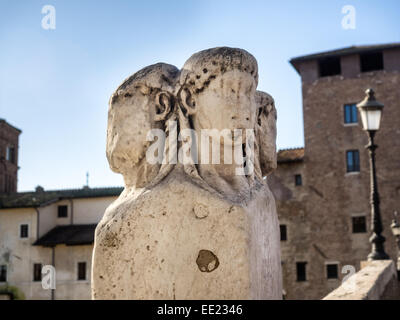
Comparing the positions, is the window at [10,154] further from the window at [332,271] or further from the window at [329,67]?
the window at [332,271]

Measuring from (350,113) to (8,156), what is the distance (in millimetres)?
27922

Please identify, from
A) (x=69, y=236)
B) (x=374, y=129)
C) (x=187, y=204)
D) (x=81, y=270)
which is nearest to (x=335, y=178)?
(x=81, y=270)

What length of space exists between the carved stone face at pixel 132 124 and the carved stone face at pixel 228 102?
304mm

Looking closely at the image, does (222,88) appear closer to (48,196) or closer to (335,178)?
(335,178)

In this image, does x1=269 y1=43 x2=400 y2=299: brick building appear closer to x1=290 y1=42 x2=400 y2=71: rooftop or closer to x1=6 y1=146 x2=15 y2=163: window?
x1=290 y1=42 x2=400 y2=71: rooftop

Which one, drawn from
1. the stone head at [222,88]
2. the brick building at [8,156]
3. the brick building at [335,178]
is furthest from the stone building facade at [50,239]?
the stone head at [222,88]

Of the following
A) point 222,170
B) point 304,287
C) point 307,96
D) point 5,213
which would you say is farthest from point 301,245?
point 222,170

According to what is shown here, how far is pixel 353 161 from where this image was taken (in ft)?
117

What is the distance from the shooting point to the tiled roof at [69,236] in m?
35.8

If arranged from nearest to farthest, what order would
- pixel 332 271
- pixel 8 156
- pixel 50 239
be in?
pixel 332 271 → pixel 50 239 → pixel 8 156

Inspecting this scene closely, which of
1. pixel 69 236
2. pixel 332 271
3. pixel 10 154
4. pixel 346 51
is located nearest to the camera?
pixel 332 271

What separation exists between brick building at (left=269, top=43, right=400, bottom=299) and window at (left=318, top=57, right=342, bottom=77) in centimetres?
94

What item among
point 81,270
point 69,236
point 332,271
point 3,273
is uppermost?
point 69,236

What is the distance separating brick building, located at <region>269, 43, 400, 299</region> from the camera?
113 feet
